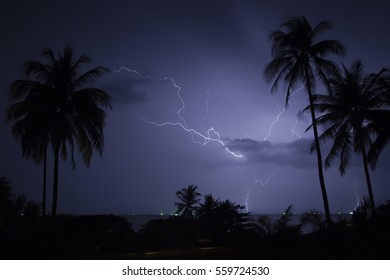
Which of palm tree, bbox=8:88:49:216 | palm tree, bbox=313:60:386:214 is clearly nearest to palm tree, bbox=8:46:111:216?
palm tree, bbox=8:88:49:216

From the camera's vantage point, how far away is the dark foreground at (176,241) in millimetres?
7961

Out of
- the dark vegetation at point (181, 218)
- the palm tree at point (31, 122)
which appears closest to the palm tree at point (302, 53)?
the dark vegetation at point (181, 218)

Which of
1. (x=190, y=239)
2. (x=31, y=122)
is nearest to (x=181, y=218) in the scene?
(x=190, y=239)

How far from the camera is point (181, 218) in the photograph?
53.5 ft

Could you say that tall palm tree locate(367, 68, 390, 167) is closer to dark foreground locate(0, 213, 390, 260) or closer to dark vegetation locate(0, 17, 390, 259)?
dark vegetation locate(0, 17, 390, 259)

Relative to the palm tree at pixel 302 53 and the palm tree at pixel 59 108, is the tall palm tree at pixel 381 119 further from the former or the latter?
the palm tree at pixel 59 108

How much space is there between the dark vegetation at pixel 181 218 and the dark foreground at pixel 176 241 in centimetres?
4

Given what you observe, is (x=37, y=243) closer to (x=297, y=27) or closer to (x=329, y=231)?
(x=329, y=231)

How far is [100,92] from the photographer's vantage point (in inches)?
618

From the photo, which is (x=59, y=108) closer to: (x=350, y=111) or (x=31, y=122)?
(x=31, y=122)

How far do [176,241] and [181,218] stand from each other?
3.43 m
